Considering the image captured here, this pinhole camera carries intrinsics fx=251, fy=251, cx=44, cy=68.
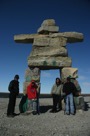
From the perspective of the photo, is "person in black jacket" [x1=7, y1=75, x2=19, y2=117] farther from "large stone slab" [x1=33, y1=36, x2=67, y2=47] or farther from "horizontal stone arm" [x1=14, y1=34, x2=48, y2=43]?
"horizontal stone arm" [x1=14, y1=34, x2=48, y2=43]

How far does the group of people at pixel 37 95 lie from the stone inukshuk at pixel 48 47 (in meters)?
0.79

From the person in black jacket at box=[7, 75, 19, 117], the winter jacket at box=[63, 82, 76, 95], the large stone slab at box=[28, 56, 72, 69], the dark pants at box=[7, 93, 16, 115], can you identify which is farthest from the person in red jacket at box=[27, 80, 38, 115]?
the winter jacket at box=[63, 82, 76, 95]

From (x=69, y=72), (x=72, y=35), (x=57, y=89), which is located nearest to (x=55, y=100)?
(x=57, y=89)

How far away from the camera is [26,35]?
13961 millimetres

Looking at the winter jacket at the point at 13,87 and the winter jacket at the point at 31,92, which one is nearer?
the winter jacket at the point at 13,87

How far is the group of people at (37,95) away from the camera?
11750 millimetres

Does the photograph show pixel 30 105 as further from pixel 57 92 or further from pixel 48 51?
pixel 48 51

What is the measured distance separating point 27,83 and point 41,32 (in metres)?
3.06

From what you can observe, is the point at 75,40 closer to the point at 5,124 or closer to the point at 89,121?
the point at 89,121

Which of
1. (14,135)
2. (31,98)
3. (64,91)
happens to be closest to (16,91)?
(31,98)

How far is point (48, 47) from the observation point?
1370 cm

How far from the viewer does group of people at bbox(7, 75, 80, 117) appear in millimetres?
11750

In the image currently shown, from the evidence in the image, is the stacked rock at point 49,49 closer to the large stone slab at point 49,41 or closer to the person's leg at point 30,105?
the large stone slab at point 49,41

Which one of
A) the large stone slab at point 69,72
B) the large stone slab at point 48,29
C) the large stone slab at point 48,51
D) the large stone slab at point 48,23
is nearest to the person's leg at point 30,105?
the large stone slab at point 69,72
